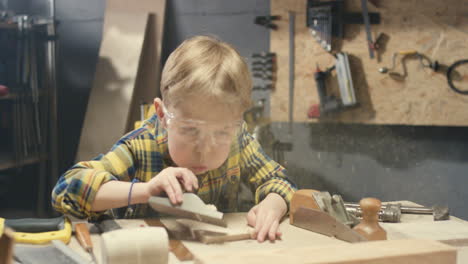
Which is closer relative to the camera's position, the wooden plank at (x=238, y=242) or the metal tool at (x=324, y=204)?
the wooden plank at (x=238, y=242)

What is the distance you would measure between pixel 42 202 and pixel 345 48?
2.61 metres

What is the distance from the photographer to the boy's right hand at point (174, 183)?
1.19 m

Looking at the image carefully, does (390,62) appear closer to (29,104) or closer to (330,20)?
(330,20)

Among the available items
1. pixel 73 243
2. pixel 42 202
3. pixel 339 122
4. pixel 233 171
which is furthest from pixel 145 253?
pixel 42 202

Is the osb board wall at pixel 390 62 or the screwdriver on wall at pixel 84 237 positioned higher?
the osb board wall at pixel 390 62

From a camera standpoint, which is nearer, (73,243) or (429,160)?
(73,243)

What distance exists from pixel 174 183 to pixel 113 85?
263cm

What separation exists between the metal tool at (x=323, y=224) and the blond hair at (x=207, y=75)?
0.36m

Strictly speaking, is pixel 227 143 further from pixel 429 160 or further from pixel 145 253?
pixel 429 160

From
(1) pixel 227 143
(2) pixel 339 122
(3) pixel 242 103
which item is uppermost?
(3) pixel 242 103

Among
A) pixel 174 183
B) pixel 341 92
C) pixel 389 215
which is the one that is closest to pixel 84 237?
pixel 174 183

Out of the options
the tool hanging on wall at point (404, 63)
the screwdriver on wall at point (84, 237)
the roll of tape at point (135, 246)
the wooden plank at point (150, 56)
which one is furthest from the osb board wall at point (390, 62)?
the roll of tape at point (135, 246)

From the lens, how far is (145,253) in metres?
0.98

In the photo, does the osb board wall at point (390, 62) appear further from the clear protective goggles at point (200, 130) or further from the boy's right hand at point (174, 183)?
the boy's right hand at point (174, 183)
